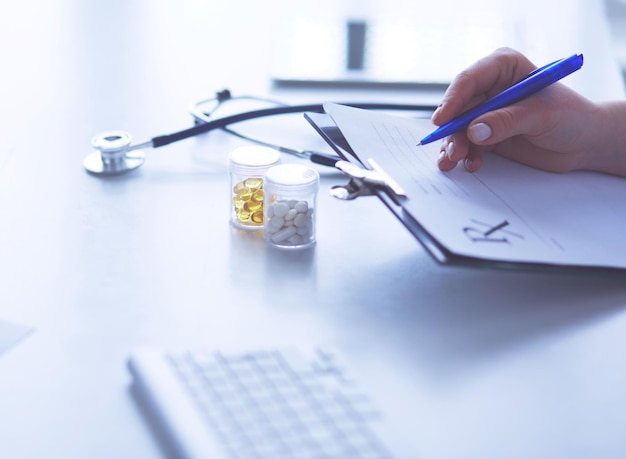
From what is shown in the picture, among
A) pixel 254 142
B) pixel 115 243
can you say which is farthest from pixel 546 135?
pixel 115 243

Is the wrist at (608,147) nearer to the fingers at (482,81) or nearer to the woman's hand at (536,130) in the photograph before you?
the woman's hand at (536,130)

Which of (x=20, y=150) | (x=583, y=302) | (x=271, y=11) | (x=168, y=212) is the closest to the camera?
(x=583, y=302)

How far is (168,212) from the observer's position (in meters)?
0.86

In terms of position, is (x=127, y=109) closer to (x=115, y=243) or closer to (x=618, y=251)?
(x=115, y=243)

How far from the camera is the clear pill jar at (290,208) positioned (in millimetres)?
786

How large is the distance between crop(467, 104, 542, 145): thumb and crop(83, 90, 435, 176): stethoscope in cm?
15

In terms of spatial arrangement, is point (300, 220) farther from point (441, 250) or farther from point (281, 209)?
point (441, 250)

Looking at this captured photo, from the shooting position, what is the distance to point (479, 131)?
2.79ft

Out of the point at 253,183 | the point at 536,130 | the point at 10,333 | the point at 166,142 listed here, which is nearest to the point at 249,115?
the point at 166,142

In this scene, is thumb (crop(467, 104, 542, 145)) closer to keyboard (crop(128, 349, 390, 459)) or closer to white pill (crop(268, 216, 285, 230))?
white pill (crop(268, 216, 285, 230))

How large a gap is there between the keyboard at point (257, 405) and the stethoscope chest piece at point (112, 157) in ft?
1.27

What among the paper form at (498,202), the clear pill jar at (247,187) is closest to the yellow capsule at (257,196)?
the clear pill jar at (247,187)

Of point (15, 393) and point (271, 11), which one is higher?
point (271, 11)

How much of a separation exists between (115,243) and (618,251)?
439mm
